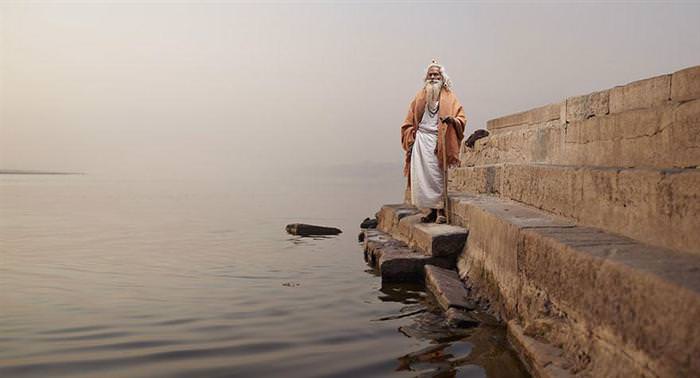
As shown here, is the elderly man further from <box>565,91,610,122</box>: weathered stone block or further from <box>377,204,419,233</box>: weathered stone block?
<box>565,91,610,122</box>: weathered stone block

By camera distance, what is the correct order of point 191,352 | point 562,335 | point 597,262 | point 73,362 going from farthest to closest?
point 191,352 → point 73,362 → point 562,335 → point 597,262

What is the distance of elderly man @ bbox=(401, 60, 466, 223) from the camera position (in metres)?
6.67

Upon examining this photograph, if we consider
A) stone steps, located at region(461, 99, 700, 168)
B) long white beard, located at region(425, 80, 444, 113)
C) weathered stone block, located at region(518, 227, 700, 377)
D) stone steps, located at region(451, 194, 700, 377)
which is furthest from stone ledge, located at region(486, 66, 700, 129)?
long white beard, located at region(425, 80, 444, 113)

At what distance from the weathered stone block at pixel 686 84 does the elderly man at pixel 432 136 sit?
9.71 feet

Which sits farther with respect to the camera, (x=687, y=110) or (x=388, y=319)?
(x=388, y=319)

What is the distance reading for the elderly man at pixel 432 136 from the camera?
21.9ft

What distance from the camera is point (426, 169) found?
6766 mm

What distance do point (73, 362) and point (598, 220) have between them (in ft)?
11.0

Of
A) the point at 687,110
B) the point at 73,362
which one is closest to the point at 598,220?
the point at 687,110

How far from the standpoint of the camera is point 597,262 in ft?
8.21

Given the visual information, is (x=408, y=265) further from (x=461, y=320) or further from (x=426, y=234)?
(x=461, y=320)

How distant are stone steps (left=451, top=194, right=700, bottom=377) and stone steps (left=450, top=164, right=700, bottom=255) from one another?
0.29 feet

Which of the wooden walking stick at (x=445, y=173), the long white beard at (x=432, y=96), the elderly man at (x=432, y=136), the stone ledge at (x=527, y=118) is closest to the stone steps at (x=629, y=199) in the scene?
the wooden walking stick at (x=445, y=173)

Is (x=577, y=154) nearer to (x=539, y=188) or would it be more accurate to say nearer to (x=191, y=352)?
(x=539, y=188)
